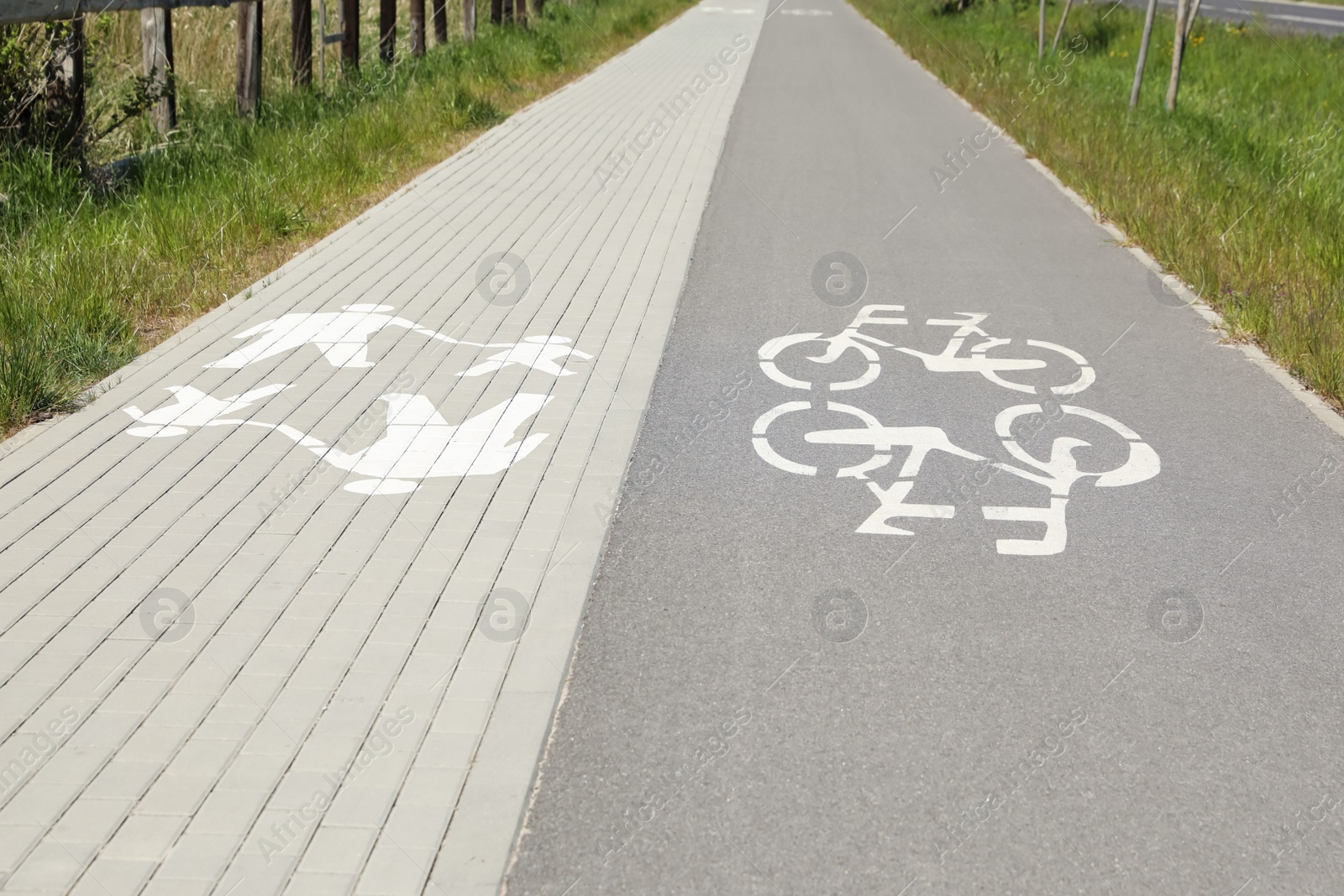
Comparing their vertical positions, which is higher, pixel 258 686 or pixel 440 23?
pixel 440 23

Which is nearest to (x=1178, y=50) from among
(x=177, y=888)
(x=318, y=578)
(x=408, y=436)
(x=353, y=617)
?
(x=408, y=436)

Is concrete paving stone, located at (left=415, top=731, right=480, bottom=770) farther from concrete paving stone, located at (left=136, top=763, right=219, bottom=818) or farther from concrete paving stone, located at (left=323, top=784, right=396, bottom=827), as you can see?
concrete paving stone, located at (left=136, top=763, right=219, bottom=818)

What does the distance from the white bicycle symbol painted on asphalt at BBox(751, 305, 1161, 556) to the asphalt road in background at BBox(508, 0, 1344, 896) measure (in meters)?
0.03

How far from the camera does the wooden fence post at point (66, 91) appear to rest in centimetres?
966

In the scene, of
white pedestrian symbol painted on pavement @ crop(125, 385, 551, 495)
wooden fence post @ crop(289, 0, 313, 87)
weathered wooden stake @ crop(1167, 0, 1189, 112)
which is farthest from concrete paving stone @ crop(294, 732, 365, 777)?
weathered wooden stake @ crop(1167, 0, 1189, 112)

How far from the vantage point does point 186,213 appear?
29.1ft

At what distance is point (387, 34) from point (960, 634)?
16912mm

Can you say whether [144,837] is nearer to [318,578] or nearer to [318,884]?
[318,884]

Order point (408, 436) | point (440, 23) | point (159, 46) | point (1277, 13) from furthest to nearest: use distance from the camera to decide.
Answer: point (1277, 13)
point (440, 23)
point (159, 46)
point (408, 436)

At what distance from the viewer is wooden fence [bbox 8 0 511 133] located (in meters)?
9.11

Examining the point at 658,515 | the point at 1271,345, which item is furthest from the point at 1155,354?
the point at 658,515

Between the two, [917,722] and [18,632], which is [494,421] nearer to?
[18,632]

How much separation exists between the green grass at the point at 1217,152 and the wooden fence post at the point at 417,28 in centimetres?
846

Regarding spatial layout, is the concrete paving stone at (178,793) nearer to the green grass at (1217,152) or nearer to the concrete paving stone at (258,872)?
the concrete paving stone at (258,872)
